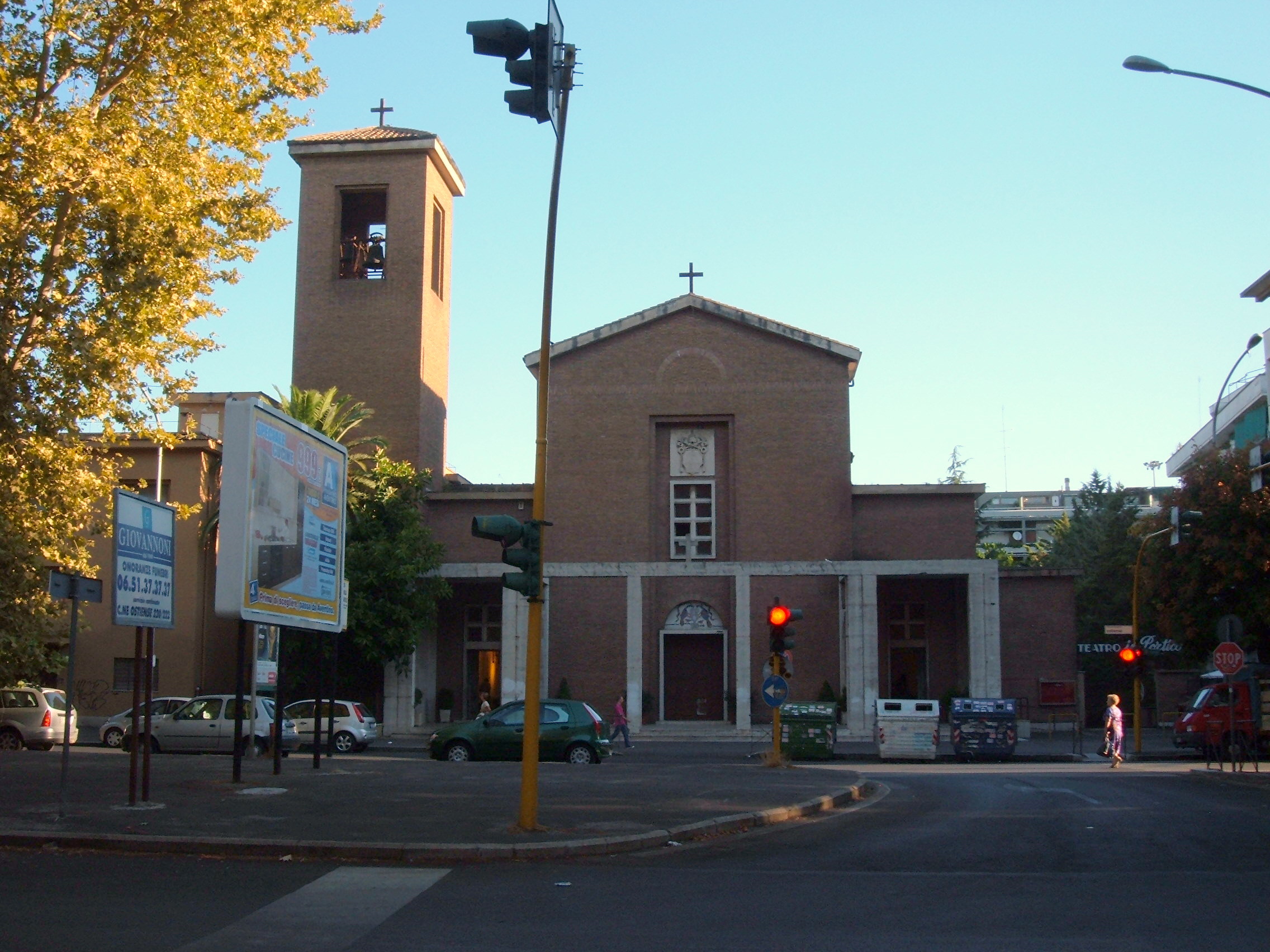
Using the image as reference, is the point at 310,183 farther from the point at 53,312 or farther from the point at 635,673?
the point at 53,312

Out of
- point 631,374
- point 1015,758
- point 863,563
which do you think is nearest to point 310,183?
point 631,374

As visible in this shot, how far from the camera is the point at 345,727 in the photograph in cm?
3002

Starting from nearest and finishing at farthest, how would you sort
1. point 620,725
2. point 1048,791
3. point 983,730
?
point 1048,791 → point 983,730 → point 620,725

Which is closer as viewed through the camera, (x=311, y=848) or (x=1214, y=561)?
(x=311, y=848)

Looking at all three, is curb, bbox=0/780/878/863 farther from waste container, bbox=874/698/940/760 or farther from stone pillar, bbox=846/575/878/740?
stone pillar, bbox=846/575/878/740

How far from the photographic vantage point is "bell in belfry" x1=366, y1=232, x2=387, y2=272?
139 feet

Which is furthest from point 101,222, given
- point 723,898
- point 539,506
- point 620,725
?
point 620,725

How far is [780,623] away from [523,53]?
13.4m

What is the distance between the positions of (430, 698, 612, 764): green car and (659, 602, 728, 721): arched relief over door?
1544cm

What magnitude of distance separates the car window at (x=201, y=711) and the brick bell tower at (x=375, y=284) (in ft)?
48.8

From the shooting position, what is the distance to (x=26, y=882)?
933 cm

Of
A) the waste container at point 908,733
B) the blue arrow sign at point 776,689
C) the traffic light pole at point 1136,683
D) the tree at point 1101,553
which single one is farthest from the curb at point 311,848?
the tree at point 1101,553

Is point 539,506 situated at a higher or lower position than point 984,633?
higher

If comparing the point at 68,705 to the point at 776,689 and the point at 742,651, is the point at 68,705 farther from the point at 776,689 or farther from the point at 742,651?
the point at 742,651
